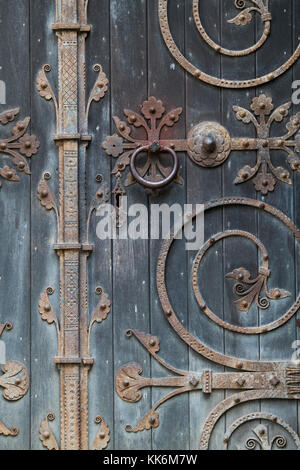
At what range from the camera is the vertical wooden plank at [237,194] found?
298 cm

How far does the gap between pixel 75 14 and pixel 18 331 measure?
116cm

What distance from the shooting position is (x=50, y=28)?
9.84 ft

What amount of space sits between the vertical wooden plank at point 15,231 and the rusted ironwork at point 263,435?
739mm

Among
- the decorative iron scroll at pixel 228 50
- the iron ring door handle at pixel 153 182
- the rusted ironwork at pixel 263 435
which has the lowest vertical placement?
the rusted ironwork at pixel 263 435

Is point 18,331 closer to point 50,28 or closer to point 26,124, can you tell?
point 26,124

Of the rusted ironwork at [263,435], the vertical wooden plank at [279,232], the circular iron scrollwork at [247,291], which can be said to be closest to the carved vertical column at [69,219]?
the circular iron scrollwork at [247,291]

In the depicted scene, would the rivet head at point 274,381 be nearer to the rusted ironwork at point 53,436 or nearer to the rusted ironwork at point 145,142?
the rusted ironwork at point 53,436

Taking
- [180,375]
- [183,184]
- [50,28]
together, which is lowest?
[180,375]

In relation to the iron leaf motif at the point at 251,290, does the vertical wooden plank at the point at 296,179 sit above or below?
above

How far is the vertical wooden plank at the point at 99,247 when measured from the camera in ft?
9.70

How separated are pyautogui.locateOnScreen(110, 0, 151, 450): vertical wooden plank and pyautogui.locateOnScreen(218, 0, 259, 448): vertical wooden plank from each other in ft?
0.96

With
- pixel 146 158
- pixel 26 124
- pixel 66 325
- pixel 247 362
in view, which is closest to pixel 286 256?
pixel 247 362

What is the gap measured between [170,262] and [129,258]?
0.15m

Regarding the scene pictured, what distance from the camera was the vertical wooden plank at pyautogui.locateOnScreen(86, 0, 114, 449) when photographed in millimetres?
2957
